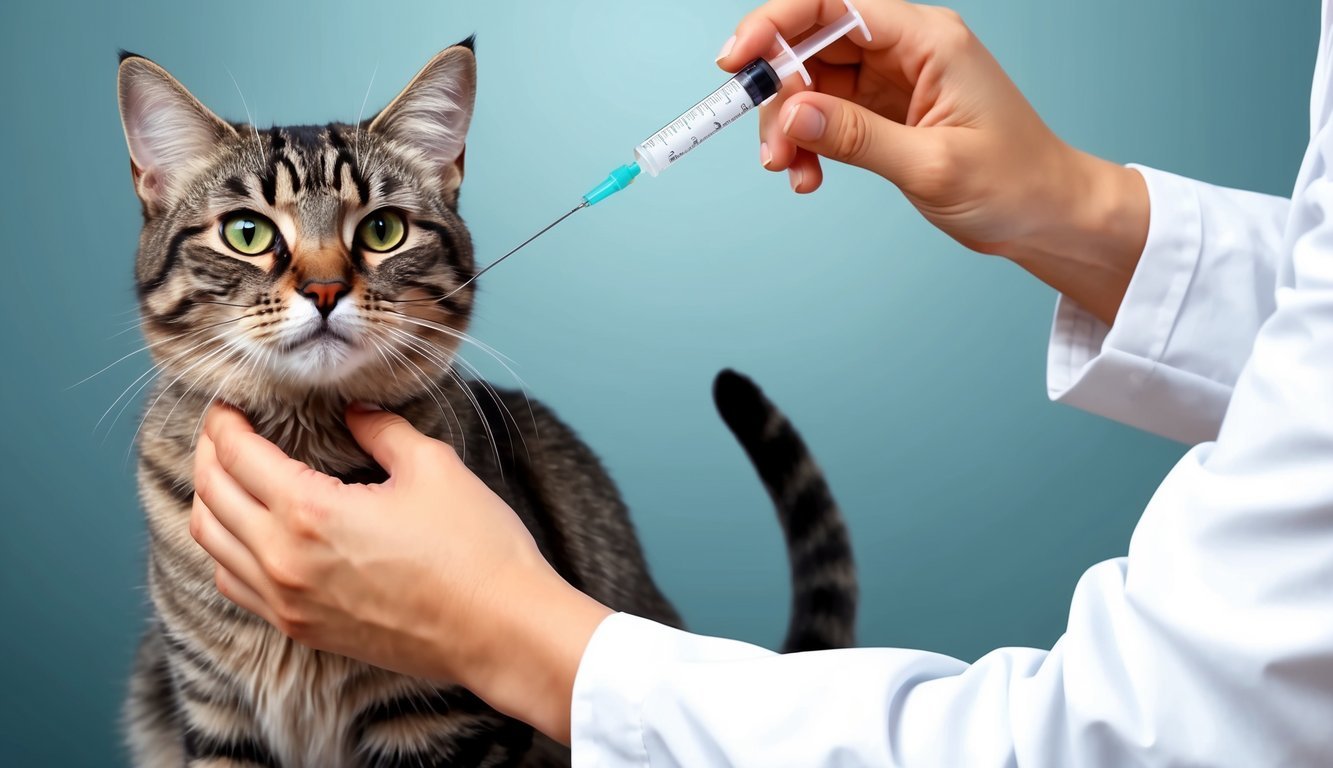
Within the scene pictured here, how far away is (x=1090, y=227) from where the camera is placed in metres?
1.12

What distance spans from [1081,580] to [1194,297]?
1.82ft

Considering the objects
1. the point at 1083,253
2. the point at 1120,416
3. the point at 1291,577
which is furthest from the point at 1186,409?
the point at 1291,577

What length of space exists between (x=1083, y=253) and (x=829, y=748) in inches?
27.9

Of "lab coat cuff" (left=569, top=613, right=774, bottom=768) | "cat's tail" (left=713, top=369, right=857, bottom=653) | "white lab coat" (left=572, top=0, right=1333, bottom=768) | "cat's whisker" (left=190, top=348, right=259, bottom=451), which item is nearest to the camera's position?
"white lab coat" (left=572, top=0, right=1333, bottom=768)

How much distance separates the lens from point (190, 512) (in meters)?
1.09

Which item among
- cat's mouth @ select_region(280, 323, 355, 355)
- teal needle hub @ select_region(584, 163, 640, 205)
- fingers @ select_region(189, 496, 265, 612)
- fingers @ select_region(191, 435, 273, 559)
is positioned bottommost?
fingers @ select_region(189, 496, 265, 612)

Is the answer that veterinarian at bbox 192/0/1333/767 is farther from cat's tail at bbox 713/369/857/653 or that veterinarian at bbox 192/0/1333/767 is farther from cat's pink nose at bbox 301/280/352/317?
cat's tail at bbox 713/369/857/653

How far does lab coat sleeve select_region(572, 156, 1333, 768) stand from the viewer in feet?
1.85

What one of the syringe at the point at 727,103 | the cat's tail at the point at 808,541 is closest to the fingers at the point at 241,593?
the syringe at the point at 727,103

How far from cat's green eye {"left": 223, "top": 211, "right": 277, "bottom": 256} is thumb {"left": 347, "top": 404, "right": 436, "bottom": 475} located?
18 centimetres

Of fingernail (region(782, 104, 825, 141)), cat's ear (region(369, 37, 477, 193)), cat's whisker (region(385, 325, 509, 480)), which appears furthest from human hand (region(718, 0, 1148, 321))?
cat's whisker (region(385, 325, 509, 480))

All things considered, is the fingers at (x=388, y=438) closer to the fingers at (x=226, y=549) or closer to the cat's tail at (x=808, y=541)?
the fingers at (x=226, y=549)

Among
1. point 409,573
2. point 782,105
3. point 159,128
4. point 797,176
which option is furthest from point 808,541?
point 159,128

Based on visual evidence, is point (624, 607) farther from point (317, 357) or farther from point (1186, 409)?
point (1186, 409)
